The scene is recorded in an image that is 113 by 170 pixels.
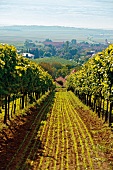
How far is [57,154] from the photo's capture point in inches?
992

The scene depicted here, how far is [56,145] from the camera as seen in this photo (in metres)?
28.0

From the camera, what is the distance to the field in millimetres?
22875

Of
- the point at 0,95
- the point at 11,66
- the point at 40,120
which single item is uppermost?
the point at 11,66

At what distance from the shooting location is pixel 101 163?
2348 cm

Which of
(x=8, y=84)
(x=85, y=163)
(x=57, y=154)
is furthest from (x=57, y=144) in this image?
(x=8, y=84)

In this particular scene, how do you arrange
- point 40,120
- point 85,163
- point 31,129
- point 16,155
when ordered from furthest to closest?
point 40,120 < point 31,129 < point 16,155 < point 85,163

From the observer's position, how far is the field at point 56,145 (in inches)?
901

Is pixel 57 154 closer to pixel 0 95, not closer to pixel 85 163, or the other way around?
pixel 85 163

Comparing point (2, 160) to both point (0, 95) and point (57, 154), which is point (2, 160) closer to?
point (57, 154)

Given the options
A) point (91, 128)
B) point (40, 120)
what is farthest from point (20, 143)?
point (40, 120)

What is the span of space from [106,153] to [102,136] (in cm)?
632

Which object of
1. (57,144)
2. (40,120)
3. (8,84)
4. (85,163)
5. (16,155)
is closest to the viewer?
(85,163)

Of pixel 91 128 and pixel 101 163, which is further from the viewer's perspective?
pixel 91 128

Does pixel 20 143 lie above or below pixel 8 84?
below
